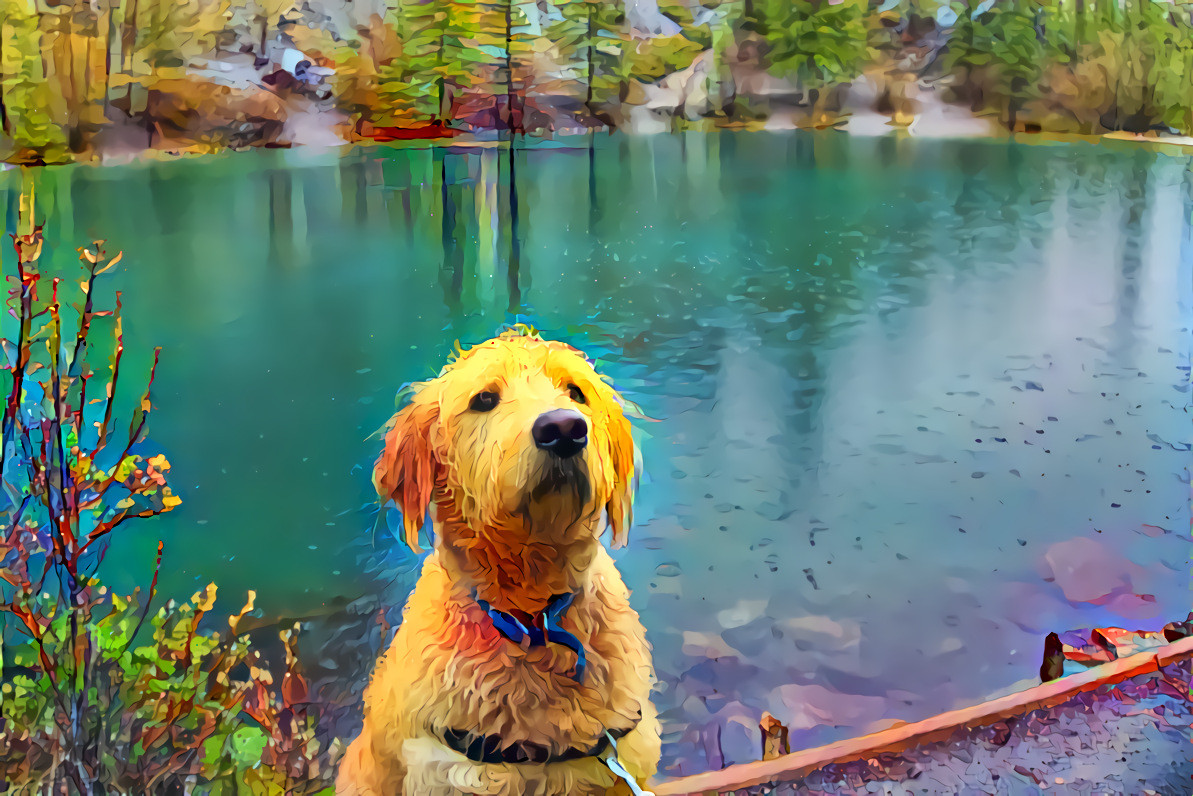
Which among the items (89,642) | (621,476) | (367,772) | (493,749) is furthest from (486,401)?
(89,642)

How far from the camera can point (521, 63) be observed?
2189 millimetres

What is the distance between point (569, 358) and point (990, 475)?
2701 mm

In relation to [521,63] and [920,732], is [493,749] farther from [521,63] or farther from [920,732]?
[521,63]

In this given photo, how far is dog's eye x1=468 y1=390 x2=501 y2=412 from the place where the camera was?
4.11 ft

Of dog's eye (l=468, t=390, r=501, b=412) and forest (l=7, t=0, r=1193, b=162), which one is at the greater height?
forest (l=7, t=0, r=1193, b=162)

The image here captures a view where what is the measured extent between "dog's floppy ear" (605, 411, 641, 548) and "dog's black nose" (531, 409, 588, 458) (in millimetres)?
182

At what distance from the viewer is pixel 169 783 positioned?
163cm

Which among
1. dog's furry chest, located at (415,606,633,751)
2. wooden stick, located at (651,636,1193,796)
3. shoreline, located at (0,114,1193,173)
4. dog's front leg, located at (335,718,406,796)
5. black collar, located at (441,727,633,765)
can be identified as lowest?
wooden stick, located at (651,636,1193,796)

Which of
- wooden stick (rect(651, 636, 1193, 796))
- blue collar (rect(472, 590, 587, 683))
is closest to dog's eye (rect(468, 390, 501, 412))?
blue collar (rect(472, 590, 587, 683))

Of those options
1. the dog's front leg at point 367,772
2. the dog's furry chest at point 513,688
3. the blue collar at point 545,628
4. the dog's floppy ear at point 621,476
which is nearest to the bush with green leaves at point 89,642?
the dog's front leg at point 367,772

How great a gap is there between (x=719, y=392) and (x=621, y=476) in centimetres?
232

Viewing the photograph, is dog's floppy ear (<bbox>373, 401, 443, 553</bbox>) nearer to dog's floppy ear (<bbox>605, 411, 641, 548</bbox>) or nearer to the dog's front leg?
dog's floppy ear (<bbox>605, 411, 641, 548</bbox>)

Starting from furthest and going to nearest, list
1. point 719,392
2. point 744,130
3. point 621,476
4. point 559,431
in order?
point 719,392 → point 744,130 → point 621,476 → point 559,431

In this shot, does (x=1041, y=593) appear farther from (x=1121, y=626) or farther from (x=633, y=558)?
(x=633, y=558)
